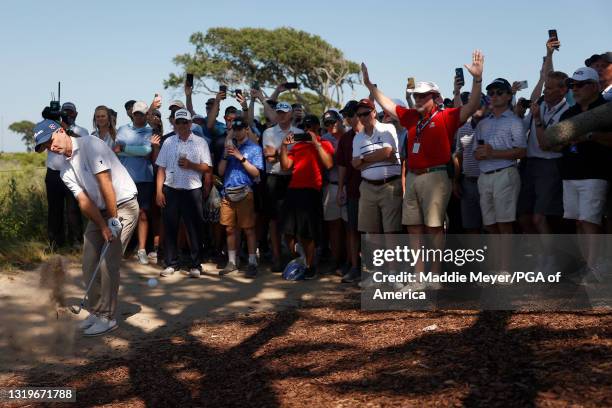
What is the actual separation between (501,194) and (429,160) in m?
0.83

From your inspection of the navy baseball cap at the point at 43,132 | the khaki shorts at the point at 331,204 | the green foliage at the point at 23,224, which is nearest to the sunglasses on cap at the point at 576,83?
the khaki shorts at the point at 331,204

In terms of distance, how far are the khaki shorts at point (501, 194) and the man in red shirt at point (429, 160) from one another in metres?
0.46

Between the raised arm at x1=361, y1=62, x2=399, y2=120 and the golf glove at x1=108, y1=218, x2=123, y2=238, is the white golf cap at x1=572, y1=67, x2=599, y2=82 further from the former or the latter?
the golf glove at x1=108, y1=218, x2=123, y2=238

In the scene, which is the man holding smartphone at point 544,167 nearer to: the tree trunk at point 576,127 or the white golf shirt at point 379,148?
the white golf shirt at point 379,148

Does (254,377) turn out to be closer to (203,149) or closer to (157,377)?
(157,377)

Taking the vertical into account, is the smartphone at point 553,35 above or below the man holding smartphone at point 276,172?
above

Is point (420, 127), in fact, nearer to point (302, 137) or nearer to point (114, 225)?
point (302, 137)

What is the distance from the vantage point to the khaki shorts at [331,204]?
912cm

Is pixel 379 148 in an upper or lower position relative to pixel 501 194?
upper

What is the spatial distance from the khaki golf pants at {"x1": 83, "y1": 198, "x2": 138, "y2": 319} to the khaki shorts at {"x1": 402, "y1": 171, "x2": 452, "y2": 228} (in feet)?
9.23

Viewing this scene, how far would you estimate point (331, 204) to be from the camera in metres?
9.16

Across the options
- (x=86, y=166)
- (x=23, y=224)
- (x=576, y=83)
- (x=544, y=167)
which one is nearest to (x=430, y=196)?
(x=544, y=167)

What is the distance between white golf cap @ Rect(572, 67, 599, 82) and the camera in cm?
622

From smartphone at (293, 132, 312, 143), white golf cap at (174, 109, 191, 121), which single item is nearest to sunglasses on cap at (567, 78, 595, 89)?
smartphone at (293, 132, 312, 143)
